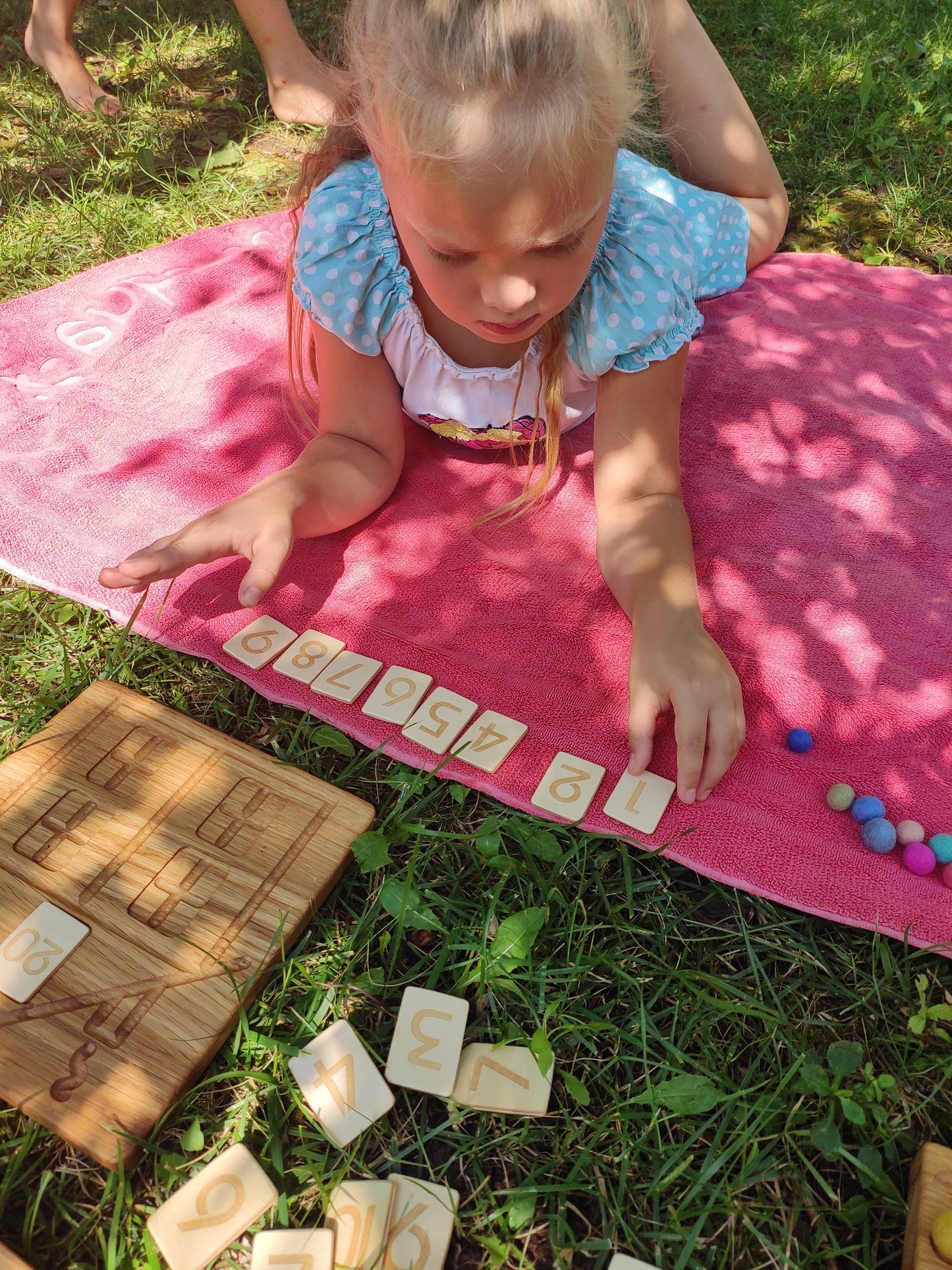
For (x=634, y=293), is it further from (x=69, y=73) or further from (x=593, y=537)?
(x=69, y=73)

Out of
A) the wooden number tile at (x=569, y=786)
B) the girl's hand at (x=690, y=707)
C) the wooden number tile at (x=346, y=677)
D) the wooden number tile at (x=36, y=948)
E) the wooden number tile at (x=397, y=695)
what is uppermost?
the girl's hand at (x=690, y=707)

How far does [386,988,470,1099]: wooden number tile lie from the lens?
148 cm

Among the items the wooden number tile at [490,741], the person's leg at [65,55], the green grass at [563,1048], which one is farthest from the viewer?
the person's leg at [65,55]

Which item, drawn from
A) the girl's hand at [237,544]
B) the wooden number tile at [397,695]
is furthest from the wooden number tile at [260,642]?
the wooden number tile at [397,695]

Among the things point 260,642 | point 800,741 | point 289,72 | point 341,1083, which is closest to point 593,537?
point 800,741

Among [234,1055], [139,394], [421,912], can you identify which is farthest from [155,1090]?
[139,394]

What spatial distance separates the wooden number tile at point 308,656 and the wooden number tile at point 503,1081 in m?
0.84

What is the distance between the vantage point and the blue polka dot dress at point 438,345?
2023 mm

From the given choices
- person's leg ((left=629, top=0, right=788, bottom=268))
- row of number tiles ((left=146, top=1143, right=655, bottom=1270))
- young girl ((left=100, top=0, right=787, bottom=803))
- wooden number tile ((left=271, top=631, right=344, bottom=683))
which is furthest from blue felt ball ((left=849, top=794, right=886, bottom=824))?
person's leg ((left=629, top=0, right=788, bottom=268))

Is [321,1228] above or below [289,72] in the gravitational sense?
below

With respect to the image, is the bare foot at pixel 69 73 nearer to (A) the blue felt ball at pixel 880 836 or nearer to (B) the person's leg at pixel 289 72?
(B) the person's leg at pixel 289 72

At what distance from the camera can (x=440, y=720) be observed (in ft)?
6.36

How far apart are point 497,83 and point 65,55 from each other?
3.33 metres

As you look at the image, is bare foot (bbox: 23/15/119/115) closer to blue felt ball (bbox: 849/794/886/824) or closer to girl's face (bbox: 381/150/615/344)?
girl's face (bbox: 381/150/615/344)
